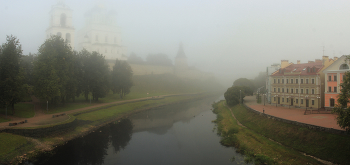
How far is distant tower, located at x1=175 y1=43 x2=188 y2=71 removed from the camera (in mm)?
102031

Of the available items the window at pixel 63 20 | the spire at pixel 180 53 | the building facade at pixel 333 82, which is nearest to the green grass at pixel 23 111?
the building facade at pixel 333 82

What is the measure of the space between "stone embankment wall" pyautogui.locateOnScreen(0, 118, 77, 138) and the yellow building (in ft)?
100

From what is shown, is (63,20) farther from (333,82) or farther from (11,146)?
(333,82)

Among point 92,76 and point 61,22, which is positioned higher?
point 61,22

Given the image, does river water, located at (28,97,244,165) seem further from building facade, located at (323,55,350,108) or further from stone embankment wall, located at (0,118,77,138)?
building facade, located at (323,55,350,108)

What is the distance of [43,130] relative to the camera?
21.1 metres

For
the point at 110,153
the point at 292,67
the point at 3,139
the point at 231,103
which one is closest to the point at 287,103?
the point at 292,67

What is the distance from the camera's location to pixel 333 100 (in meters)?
27.6

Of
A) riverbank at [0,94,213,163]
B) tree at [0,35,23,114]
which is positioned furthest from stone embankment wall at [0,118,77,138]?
tree at [0,35,23,114]

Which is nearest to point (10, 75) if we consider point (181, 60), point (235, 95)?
point (235, 95)

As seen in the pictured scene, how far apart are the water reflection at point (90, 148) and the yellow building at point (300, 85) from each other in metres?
24.8

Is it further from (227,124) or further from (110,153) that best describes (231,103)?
(110,153)

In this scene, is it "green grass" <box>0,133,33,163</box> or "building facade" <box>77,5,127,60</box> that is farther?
"building facade" <box>77,5,127,60</box>

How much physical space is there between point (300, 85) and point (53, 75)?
1391 inches
